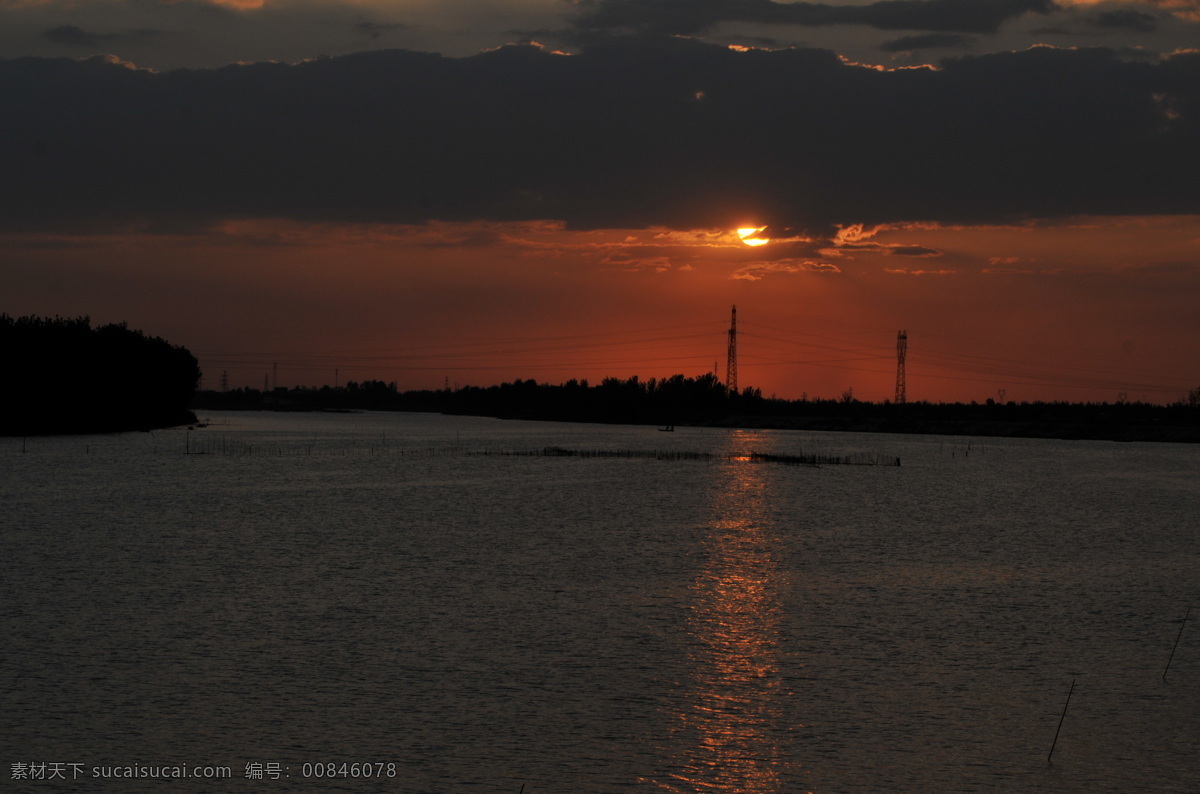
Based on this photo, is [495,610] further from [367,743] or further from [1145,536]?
[1145,536]

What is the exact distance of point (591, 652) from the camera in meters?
22.7

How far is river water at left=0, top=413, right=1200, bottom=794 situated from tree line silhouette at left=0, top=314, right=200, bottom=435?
95155 mm

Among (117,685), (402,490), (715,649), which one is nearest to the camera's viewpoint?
(117,685)

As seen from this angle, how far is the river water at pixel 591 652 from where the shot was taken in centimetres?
1566

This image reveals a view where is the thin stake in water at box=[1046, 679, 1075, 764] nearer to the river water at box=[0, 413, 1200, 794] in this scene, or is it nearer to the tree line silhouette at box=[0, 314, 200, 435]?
the river water at box=[0, 413, 1200, 794]

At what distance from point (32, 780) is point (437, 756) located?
5212mm

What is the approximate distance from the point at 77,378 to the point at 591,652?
144 m

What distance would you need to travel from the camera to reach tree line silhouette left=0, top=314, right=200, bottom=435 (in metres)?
140

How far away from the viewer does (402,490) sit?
69312 mm

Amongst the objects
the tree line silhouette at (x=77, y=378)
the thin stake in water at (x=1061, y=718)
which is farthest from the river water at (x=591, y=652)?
the tree line silhouette at (x=77, y=378)

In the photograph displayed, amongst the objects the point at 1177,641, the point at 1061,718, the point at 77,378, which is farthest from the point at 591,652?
the point at 77,378

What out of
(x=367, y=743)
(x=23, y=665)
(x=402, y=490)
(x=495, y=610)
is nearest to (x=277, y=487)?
(x=402, y=490)

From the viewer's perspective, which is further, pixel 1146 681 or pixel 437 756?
pixel 1146 681

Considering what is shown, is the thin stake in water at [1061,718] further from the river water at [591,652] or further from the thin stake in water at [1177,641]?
the thin stake in water at [1177,641]
